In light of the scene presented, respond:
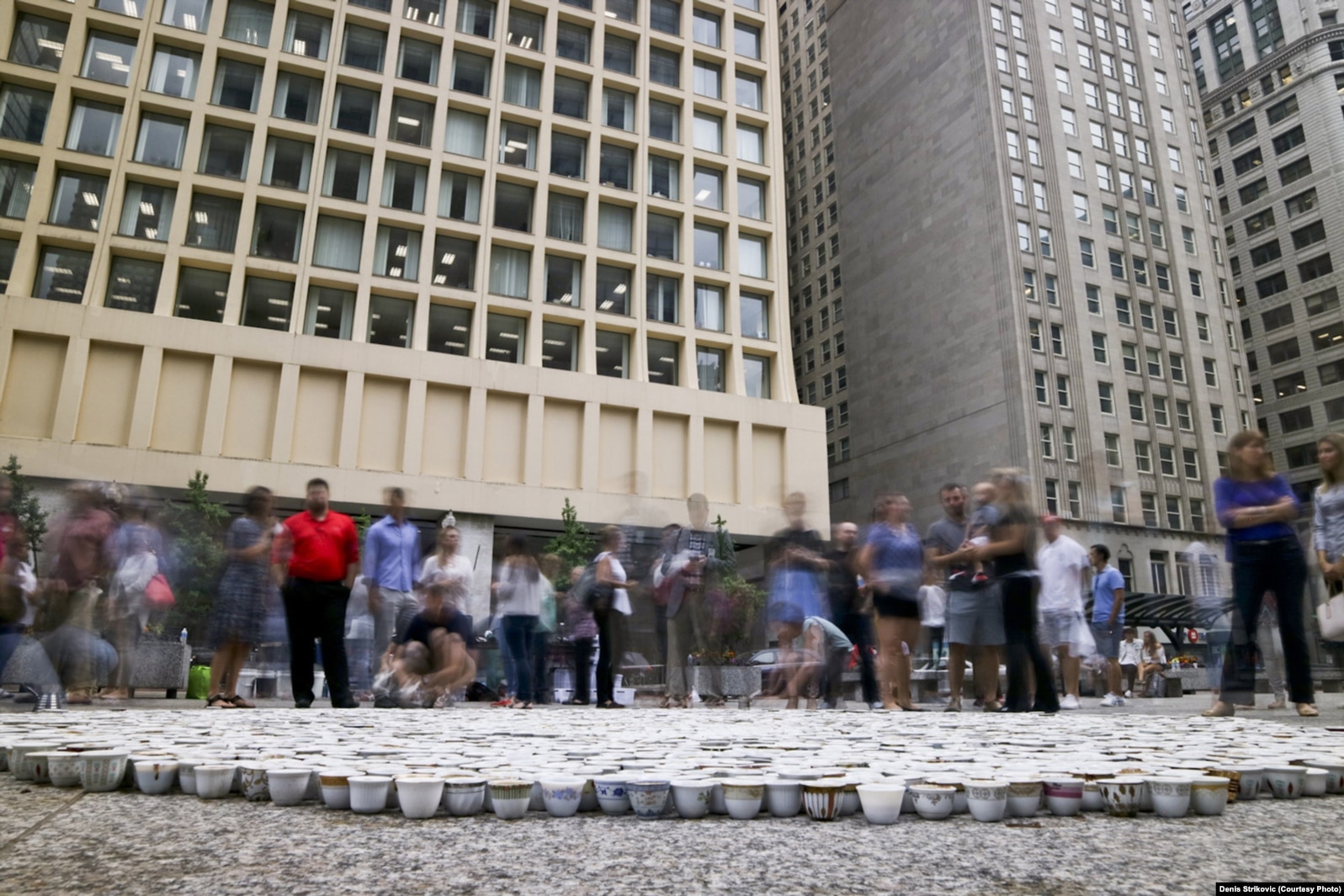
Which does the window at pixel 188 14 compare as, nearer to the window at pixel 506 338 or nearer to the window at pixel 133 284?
the window at pixel 133 284

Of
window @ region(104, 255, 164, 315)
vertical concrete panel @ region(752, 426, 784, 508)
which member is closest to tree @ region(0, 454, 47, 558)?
window @ region(104, 255, 164, 315)

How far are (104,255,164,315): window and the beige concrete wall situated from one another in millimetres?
1553

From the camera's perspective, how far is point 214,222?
28.5 m

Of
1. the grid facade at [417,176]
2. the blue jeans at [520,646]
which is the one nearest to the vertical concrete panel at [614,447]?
the grid facade at [417,176]

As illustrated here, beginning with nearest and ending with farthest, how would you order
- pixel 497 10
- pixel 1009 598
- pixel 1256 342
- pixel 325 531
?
1. pixel 1009 598
2. pixel 325 531
3. pixel 497 10
4. pixel 1256 342

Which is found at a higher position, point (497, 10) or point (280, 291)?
point (497, 10)

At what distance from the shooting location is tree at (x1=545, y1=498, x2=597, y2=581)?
25562 mm

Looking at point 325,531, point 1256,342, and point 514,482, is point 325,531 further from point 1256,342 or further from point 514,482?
point 1256,342

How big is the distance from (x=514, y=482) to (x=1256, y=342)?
60.2 metres

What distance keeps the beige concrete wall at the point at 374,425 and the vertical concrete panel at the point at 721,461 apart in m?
0.06

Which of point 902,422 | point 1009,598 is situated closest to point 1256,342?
point 902,422

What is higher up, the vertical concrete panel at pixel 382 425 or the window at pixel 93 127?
the window at pixel 93 127

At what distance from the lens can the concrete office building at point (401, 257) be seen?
85.7 feet

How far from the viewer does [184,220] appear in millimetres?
27688
